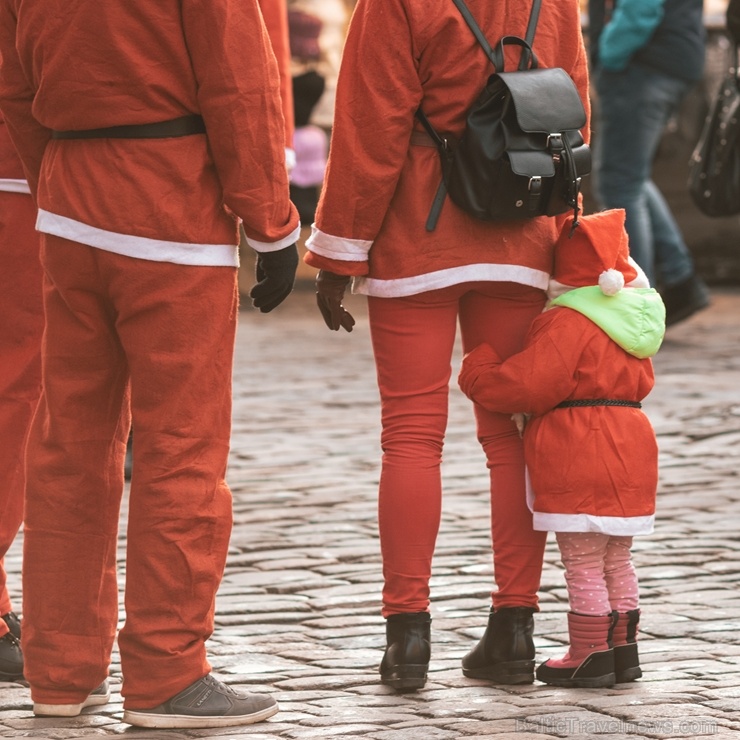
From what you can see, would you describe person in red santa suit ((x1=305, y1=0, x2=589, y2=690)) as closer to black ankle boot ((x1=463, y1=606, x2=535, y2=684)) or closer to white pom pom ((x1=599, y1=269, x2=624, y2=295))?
black ankle boot ((x1=463, y1=606, x2=535, y2=684))

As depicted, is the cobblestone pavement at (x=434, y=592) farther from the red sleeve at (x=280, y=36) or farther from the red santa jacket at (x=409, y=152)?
the red sleeve at (x=280, y=36)

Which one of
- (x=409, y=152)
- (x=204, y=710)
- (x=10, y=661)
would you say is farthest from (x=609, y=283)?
(x=10, y=661)

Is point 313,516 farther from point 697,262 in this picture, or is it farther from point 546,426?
point 697,262

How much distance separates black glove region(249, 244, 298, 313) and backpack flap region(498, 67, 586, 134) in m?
0.61

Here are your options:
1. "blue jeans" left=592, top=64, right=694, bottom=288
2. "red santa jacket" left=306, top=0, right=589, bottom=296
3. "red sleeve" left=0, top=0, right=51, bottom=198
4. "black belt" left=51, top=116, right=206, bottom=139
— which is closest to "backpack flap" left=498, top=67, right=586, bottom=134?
"red santa jacket" left=306, top=0, right=589, bottom=296

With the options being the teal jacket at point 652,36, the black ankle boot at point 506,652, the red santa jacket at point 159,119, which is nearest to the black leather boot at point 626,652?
the black ankle boot at point 506,652

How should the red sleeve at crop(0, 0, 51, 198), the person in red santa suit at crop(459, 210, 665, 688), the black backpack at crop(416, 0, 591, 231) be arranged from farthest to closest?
1. the person in red santa suit at crop(459, 210, 665, 688)
2. the black backpack at crop(416, 0, 591, 231)
3. the red sleeve at crop(0, 0, 51, 198)

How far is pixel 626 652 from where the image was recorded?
4297 mm

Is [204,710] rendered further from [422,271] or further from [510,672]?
[422,271]

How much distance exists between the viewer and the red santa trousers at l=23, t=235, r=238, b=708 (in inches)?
154

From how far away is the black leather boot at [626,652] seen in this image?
169 inches

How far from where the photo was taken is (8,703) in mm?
4223

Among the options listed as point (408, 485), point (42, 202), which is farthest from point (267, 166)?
point (408, 485)

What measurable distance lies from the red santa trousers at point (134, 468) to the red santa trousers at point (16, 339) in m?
0.42
